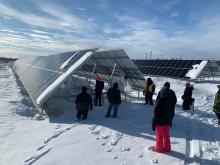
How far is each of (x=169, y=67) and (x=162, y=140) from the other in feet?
81.5

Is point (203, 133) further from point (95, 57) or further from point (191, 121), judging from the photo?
point (95, 57)

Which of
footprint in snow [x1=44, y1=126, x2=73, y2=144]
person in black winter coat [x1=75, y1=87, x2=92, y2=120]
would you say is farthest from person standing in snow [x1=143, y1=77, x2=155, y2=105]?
footprint in snow [x1=44, y1=126, x2=73, y2=144]

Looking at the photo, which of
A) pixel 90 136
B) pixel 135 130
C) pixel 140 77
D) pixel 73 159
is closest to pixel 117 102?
pixel 135 130

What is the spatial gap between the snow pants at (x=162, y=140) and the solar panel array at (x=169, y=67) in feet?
66.9

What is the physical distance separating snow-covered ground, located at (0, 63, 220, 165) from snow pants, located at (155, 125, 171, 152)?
188mm

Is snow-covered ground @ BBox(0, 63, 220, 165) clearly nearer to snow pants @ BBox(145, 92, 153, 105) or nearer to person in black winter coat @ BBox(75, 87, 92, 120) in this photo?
person in black winter coat @ BBox(75, 87, 92, 120)

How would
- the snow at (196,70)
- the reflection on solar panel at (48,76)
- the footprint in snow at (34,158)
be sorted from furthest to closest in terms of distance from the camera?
the snow at (196,70) → the reflection on solar panel at (48,76) → the footprint in snow at (34,158)

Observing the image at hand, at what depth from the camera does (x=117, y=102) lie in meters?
12.3

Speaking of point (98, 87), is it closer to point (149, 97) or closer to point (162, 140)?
point (149, 97)

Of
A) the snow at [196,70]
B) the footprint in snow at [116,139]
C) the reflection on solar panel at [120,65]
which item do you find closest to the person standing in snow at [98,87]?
the reflection on solar panel at [120,65]

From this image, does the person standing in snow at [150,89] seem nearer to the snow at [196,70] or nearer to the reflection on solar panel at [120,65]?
the reflection on solar panel at [120,65]

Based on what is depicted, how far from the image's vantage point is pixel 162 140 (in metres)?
8.02

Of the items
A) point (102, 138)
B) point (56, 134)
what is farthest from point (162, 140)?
point (56, 134)

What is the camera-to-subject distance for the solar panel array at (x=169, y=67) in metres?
29.2
